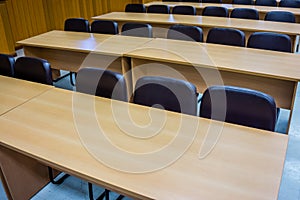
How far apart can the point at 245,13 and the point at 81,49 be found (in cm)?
251

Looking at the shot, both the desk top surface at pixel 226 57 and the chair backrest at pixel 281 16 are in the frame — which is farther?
the chair backrest at pixel 281 16

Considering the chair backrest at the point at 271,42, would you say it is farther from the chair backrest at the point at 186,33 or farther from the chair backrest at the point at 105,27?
the chair backrest at the point at 105,27

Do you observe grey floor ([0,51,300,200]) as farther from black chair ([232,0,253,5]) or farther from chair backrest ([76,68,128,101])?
black chair ([232,0,253,5])

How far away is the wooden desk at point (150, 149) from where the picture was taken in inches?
47.5

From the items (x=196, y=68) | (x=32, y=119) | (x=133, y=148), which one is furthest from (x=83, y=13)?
(x=133, y=148)

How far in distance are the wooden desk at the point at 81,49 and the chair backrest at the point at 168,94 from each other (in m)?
0.97

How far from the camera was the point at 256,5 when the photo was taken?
16.4 feet

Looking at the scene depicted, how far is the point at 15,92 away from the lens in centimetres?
213

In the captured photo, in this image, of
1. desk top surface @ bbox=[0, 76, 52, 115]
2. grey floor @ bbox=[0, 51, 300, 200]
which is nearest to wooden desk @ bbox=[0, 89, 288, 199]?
desk top surface @ bbox=[0, 76, 52, 115]

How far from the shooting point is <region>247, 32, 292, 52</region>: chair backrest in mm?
2840

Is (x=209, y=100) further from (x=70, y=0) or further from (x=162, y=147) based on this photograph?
(x=70, y=0)

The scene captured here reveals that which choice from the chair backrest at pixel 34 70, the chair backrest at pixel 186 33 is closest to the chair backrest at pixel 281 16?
the chair backrest at pixel 186 33

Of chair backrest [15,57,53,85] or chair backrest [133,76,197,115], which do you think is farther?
chair backrest [15,57,53,85]

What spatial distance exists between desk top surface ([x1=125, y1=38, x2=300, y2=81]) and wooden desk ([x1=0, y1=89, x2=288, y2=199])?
0.89 meters
